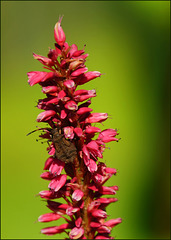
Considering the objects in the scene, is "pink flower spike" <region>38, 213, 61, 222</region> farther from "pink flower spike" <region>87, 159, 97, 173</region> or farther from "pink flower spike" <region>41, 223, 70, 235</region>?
"pink flower spike" <region>87, 159, 97, 173</region>

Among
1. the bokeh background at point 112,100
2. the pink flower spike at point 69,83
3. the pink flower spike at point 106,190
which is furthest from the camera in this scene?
the bokeh background at point 112,100

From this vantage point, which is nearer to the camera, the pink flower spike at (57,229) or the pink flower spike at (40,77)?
the pink flower spike at (40,77)

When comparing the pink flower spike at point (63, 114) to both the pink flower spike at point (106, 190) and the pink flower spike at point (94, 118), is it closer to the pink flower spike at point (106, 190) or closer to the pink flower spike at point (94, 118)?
the pink flower spike at point (94, 118)

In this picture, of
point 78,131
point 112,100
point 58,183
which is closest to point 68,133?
point 78,131

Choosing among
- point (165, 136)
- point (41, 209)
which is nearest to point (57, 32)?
point (41, 209)

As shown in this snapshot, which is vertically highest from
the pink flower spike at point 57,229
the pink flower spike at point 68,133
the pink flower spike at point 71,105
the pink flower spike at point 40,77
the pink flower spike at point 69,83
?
the pink flower spike at point 40,77

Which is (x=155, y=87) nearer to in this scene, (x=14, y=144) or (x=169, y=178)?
(x=169, y=178)

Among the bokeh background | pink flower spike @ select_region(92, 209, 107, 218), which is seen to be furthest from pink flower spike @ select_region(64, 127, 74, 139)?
the bokeh background

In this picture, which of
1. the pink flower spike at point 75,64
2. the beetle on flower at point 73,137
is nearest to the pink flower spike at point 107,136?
the beetle on flower at point 73,137
